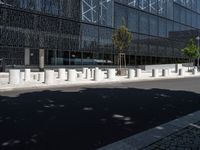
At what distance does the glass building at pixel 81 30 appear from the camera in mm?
31156

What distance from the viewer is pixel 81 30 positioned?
37.2m

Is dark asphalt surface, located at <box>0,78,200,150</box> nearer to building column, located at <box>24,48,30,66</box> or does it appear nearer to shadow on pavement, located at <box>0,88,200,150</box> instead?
shadow on pavement, located at <box>0,88,200,150</box>

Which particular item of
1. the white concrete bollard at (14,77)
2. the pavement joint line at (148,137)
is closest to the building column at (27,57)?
the white concrete bollard at (14,77)

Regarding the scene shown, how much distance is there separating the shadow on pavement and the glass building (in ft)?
72.3

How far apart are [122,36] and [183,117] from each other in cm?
2148

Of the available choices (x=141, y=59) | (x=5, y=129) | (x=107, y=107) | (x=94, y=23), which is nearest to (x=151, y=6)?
(x=141, y=59)

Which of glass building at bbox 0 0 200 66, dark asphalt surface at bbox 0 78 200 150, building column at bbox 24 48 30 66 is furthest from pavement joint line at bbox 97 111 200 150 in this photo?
building column at bbox 24 48 30 66

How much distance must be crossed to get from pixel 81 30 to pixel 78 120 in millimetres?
30268

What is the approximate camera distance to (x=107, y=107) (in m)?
9.83

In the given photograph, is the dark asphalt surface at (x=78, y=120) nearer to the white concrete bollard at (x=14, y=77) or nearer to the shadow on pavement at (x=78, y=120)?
the shadow on pavement at (x=78, y=120)

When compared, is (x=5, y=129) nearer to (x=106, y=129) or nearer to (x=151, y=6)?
(x=106, y=129)

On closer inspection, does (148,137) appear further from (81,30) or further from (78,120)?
(81,30)

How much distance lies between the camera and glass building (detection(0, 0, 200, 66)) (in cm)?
3116

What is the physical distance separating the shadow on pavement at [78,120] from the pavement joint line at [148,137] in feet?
0.92
